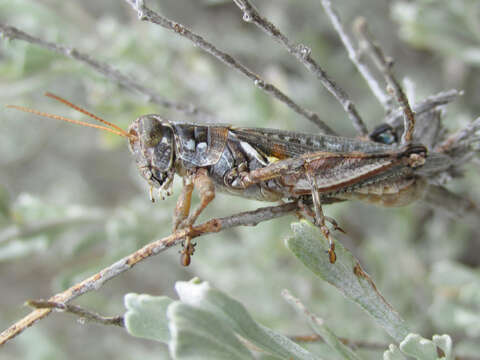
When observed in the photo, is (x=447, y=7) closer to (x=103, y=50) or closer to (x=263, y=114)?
(x=263, y=114)

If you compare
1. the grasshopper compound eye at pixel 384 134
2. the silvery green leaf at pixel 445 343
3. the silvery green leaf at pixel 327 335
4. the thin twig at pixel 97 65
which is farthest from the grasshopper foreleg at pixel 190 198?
the silvery green leaf at pixel 445 343

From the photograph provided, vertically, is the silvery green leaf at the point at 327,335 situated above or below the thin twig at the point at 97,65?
below

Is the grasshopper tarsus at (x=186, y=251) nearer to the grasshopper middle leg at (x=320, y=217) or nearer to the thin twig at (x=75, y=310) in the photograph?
the thin twig at (x=75, y=310)

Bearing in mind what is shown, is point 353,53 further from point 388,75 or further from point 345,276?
point 345,276

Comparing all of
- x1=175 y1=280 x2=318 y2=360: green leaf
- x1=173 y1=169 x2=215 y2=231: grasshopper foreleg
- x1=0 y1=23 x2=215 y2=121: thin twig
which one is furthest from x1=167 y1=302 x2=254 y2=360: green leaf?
x1=0 y1=23 x2=215 y2=121: thin twig

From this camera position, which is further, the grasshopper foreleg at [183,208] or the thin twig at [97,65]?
the thin twig at [97,65]

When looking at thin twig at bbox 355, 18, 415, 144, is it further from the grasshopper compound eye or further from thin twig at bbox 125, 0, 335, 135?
thin twig at bbox 125, 0, 335, 135

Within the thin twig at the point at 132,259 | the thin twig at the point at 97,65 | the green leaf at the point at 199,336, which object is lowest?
the green leaf at the point at 199,336
